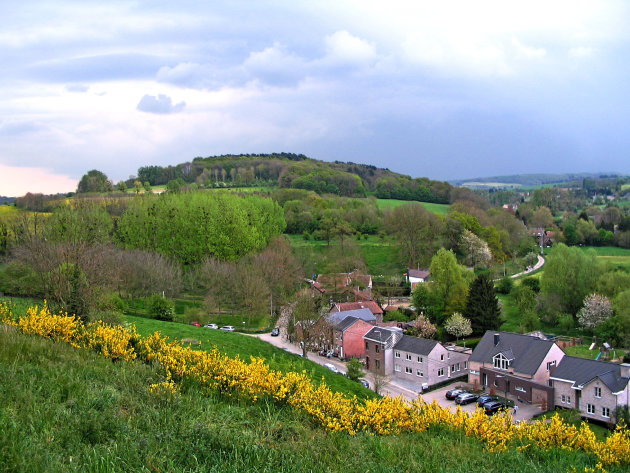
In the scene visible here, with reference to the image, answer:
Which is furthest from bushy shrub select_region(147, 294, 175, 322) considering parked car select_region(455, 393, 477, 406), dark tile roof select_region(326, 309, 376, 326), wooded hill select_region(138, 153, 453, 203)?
wooded hill select_region(138, 153, 453, 203)

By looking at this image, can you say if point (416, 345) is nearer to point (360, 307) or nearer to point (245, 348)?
point (360, 307)

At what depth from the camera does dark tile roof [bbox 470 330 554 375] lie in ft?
89.8

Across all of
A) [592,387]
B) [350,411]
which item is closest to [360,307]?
[592,387]

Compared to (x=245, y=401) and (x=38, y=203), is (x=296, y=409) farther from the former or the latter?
(x=38, y=203)

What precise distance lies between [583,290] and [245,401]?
37982mm

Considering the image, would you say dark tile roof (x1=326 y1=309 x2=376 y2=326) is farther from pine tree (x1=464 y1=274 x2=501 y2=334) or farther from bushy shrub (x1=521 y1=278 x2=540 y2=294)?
bushy shrub (x1=521 y1=278 x2=540 y2=294)

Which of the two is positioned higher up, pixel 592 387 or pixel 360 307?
pixel 360 307

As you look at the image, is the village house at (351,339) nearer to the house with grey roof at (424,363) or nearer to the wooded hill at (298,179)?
the house with grey roof at (424,363)

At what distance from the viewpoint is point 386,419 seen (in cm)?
1046

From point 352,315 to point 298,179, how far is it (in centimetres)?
6992

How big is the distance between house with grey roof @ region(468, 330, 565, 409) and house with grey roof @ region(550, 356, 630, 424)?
25.3 inches

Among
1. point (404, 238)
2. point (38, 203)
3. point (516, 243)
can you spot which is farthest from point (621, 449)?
point (38, 203)

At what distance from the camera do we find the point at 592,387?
79.7 feet

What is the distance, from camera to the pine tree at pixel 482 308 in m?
37.3
